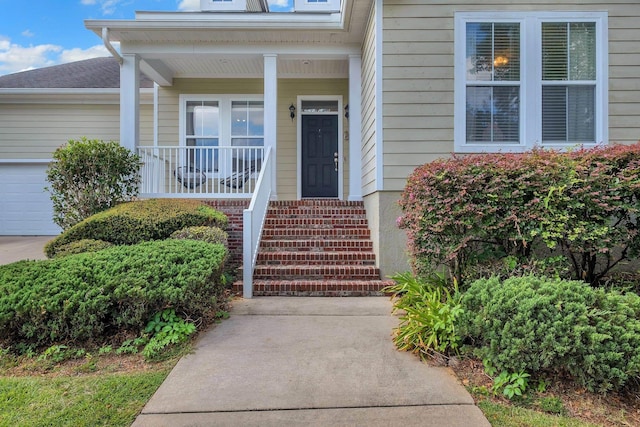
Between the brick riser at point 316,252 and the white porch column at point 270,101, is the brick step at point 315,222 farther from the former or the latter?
the white porch column at point 270,101

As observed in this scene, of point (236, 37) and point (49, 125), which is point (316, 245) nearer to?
point (236, 37)

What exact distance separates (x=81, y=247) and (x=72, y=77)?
799cm

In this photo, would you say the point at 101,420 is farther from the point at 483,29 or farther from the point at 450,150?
the point at 483,29

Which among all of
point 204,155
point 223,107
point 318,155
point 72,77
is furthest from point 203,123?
point 72,77

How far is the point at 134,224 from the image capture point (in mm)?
5426

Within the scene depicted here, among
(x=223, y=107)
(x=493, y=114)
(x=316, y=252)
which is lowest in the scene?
(x=316, y=252)

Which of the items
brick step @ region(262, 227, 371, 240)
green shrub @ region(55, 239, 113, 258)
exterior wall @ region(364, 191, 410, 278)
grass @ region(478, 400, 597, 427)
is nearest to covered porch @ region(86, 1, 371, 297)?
brick step @ region(262, 227, 371, 240)

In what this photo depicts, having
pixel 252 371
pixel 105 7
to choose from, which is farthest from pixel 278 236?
pixel 105 7

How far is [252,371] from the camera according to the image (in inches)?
110

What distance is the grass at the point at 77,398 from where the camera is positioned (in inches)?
87.0

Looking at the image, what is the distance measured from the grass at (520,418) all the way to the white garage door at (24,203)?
10151mm

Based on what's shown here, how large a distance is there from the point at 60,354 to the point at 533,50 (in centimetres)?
649

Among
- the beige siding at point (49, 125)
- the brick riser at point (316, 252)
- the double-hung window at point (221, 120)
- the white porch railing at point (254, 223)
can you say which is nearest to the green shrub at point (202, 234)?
the white porch railing at point (254, 223)

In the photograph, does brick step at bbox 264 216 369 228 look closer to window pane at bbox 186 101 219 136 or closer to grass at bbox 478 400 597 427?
window pane at bbox 186 101 219 136
